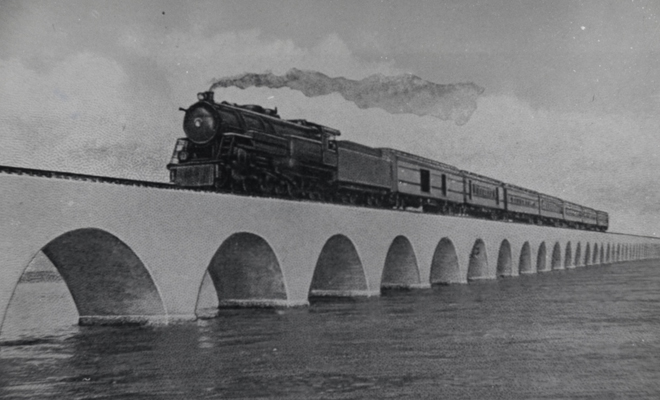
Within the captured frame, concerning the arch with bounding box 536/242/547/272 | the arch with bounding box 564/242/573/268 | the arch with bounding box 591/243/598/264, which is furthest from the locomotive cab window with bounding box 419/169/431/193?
the arch with bounding box 591/243/598/264

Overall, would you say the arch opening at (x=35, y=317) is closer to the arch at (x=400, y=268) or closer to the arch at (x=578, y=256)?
the arch at (x=400, y=268)

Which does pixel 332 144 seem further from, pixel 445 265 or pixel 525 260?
pixel 525 260

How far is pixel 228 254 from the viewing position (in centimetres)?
1784

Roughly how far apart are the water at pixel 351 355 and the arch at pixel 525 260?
2193 cm

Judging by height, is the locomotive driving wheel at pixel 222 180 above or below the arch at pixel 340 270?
above

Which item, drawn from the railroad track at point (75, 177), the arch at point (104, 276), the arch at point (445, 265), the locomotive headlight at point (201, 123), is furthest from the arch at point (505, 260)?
the railroad track at point (75, 177)

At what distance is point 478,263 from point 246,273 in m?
18.0

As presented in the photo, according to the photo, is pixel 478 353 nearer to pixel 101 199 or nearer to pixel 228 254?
pixel 101 199

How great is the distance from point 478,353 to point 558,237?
36.3 metres

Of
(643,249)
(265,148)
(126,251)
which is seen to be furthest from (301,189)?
(643,249)

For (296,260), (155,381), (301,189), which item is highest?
(301,189)

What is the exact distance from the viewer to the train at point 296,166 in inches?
675

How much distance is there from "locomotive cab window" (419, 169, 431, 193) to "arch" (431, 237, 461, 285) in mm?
2314

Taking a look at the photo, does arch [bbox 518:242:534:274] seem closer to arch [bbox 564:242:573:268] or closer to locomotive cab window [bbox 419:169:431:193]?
arch [bbox 564:242:573:268]
